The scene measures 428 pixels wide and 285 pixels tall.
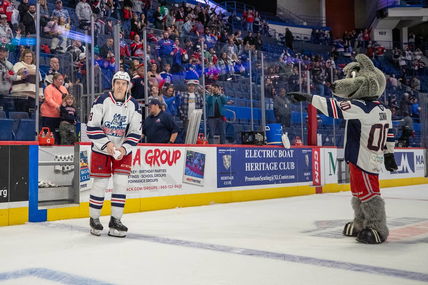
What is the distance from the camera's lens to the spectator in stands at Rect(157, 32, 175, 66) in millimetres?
7344

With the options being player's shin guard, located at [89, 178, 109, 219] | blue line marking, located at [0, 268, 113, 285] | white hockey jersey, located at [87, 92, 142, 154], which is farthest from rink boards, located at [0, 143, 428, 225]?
blue line marking, located at [0, 268, 113, 285]

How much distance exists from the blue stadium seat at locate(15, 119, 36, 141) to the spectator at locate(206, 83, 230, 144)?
2.89 meters

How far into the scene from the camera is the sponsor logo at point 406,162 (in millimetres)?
11125

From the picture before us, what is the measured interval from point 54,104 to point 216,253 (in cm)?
385

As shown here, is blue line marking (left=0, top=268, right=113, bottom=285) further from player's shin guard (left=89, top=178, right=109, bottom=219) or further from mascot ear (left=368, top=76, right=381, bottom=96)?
mascot ear (left=368, top=76, right=381, bottom=96)

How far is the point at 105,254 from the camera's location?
3.24 metres

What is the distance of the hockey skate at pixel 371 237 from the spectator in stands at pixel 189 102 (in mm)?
4165

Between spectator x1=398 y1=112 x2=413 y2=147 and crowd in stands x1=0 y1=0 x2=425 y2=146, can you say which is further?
spectator x1=398 y1=112 x2=413 y2=147

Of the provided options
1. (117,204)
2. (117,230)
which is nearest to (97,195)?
(117,204)

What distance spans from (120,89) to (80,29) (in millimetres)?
2910

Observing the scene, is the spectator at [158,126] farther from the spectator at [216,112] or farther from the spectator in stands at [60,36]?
the spectator in stands at [60,36]

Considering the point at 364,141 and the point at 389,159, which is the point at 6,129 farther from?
the point at 389,159

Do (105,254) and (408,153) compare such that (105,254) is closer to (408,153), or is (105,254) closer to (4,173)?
(4,173)

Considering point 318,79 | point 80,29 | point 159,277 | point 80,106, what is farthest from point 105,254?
point 318,79
